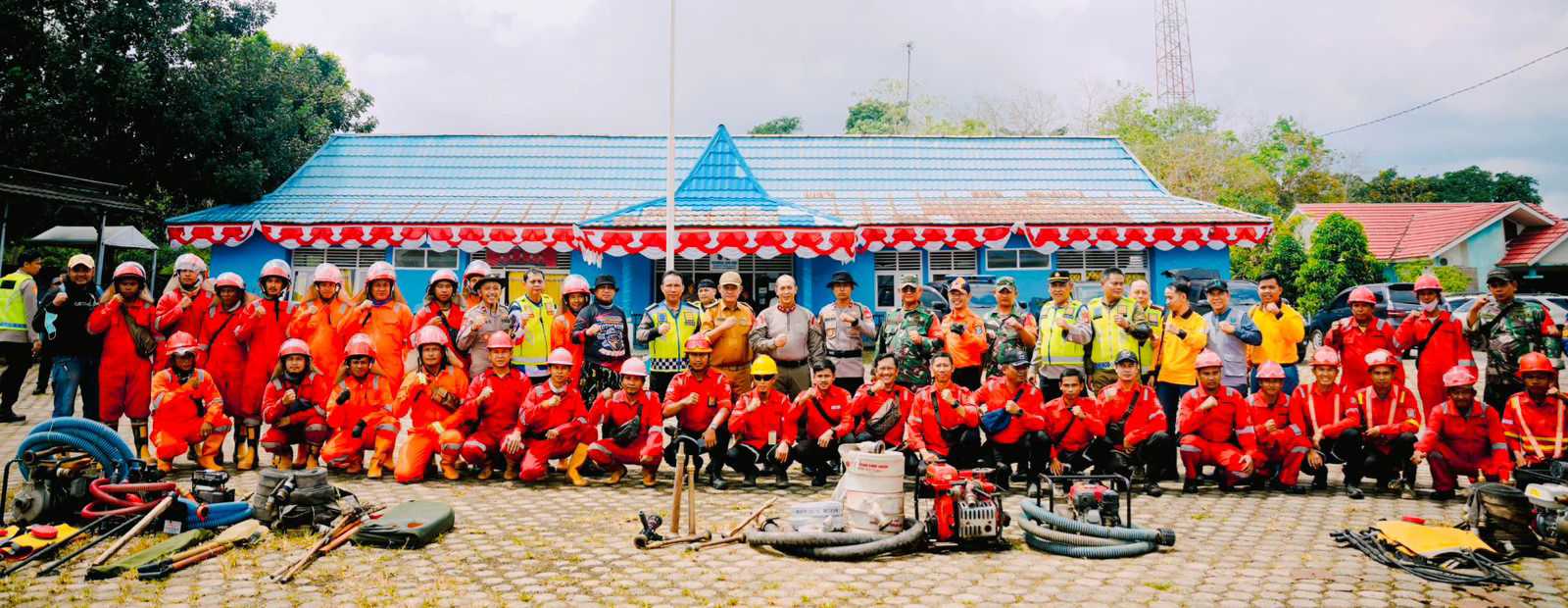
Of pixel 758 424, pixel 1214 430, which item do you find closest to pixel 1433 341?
pixel 1214 430

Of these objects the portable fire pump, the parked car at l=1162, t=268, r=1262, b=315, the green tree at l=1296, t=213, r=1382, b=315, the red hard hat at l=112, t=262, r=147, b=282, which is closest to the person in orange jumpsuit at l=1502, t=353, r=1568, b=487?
the portable fire pump

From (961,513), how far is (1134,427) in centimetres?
260

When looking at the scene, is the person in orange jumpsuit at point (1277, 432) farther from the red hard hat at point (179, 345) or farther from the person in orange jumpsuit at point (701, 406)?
the red hard hat at point (179, 345)

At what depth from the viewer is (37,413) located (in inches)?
418

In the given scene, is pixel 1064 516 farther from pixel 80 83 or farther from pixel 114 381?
pixel 80 83

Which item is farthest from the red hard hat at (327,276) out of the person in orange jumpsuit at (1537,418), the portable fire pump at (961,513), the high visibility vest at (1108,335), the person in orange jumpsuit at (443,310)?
the person in orange jumpsuit at (1537,418)

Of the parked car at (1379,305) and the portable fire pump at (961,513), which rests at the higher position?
the parked car at (1379,305)

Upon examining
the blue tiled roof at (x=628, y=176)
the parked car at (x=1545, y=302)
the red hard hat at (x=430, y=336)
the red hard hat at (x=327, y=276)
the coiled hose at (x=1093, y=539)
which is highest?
the blue tiled roof at (x=628, y=176)

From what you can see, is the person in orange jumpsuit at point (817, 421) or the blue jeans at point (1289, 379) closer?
the person in orange jumpsuit at point (817, 421)

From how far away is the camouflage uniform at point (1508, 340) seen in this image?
7383 mm

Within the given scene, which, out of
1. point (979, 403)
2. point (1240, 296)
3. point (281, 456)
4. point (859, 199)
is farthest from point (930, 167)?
point (281, 456)

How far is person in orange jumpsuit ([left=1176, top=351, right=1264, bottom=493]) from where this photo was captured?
712 centimetres

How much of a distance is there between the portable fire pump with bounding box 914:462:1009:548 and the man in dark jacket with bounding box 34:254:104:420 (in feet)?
23.5

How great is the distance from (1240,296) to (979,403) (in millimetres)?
11508
